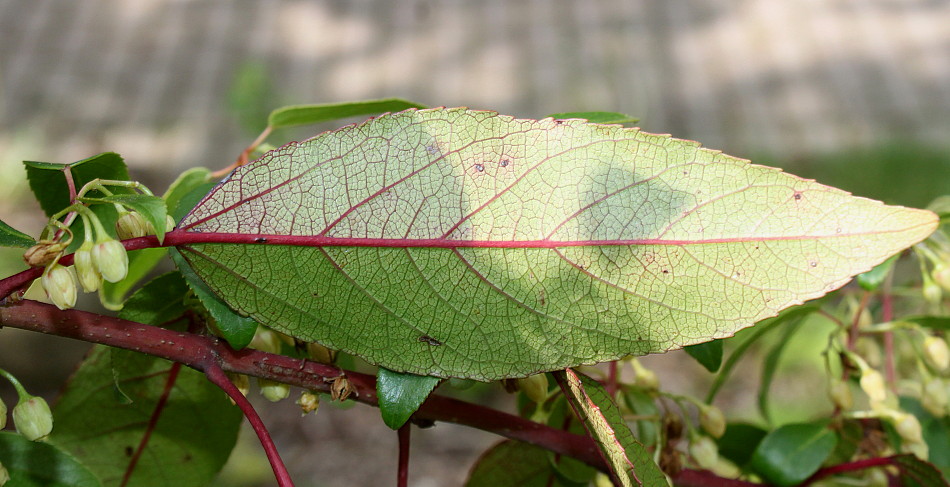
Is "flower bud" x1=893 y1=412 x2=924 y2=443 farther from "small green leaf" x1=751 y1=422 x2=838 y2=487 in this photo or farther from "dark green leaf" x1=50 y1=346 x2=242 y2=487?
"dark green leaf" x1=50 y1=346 x2=242 y2=487

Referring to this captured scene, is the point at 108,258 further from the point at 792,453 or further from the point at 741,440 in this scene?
the point at 741,440

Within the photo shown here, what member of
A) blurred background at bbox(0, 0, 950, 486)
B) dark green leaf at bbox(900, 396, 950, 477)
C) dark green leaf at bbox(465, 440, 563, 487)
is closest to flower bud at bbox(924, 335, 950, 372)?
dark green leaf at bbox(900, 396, 950, 477)

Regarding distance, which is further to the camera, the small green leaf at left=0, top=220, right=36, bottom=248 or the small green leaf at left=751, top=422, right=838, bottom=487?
A: the small green leaf at left=751, top=422, right=838, bottom=487

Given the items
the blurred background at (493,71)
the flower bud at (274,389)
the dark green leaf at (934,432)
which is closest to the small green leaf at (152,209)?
the flower bud at (274,389)

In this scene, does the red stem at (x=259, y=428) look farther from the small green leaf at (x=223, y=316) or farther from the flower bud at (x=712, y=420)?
the flower bud at (x=712, y=420)

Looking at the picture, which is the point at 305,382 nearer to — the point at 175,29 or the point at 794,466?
the point at 794,466

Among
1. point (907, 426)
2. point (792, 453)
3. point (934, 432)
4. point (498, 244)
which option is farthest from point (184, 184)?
point (934, 432)

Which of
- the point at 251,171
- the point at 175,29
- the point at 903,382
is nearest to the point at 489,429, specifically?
the point at 251,171

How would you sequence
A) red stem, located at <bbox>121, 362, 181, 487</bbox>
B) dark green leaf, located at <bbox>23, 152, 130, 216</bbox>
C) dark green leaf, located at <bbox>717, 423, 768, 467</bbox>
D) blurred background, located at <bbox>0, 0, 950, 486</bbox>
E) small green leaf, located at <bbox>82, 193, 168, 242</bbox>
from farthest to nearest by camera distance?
blurred background, located at <bbox>0, 0, 950, 486</bbox>
dark green leaf, located at <bbox>717, 423, 768, 467</bbox>
red stem, located at <bbox>121, 362, 181, 487</bbox>
dark green leaf, located at <bbox>23, 152, 130, 216</bbox>
small green leaf, located at <bbox>82, 193, 168, 242</bbox>
